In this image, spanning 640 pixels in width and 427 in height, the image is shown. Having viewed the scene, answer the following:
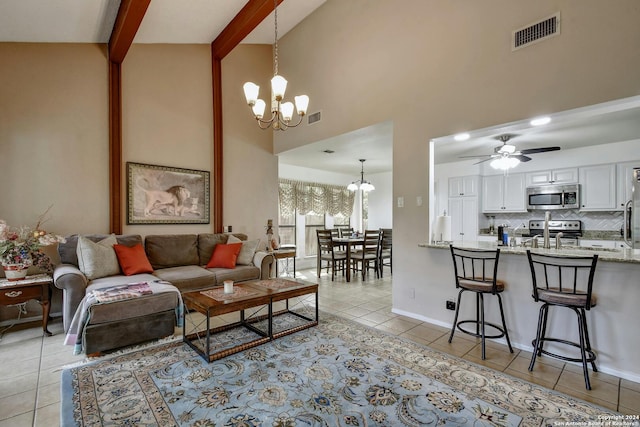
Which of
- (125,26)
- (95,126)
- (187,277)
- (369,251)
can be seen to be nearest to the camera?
(125,26)

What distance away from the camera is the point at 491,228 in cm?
645

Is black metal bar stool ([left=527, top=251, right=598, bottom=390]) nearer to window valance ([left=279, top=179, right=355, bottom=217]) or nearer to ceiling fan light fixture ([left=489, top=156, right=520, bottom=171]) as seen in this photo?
ceiling fan light fixture ([left=489, top=156, right=520, bottom=171])

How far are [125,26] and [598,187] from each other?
7.26 metres

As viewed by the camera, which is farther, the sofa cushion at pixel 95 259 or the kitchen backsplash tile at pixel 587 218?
the kitchen backsplash tile at pixel 587 218

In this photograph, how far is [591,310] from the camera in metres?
2.48

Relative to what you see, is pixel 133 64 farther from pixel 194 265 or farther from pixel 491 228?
pixel 491 228

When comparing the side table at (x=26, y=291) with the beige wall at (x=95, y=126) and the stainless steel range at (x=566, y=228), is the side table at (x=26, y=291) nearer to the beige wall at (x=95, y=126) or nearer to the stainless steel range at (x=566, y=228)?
the beige wall at (x=95, y=126)

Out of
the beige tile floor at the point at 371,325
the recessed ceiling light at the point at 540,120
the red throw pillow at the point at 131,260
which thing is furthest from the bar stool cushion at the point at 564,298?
the red throw pillow at the point at 131,260

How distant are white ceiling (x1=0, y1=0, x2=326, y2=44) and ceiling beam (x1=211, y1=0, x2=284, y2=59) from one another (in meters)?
0.07

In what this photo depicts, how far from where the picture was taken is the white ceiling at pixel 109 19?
306 centimetres

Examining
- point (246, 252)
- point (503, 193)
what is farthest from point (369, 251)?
point (503, 193)

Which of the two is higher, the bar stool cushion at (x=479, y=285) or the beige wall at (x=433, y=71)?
the beige wall at (x=433, y=71)

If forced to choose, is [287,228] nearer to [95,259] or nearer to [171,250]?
[171,250]

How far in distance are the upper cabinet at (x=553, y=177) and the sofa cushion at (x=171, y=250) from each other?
6199 millimetres
